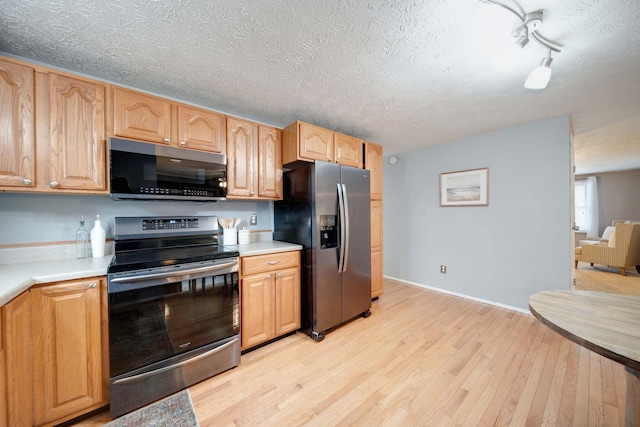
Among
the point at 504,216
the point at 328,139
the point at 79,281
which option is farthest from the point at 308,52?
the point at 504,216

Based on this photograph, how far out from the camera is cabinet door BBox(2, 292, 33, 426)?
114 centimetres

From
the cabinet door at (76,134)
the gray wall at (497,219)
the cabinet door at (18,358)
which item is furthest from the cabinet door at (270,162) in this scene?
the gray wall at (497,219)

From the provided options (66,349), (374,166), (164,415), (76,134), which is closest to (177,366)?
(164,415)

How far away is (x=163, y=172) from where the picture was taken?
1888mm

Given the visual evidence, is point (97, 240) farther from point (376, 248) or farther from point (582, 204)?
point (582, 204)

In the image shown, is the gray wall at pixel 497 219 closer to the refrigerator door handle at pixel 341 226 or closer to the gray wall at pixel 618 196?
the refrigerator door handle at pixel 341 226

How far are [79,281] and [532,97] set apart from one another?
3.90 meters

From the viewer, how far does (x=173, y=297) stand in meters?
1.67

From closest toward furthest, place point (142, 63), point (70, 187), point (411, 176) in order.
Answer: point (70, 187) → point (142, 63) → point (411, 176)

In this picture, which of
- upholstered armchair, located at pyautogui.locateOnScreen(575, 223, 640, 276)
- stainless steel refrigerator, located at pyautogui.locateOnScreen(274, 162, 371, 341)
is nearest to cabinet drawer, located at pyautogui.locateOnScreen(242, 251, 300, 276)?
stainless steel refrigerator, located at pyautogui.locateOnScreen(274, 162, 371, 341)

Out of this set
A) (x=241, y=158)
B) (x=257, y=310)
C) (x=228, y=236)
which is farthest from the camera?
(x=228, y=236)

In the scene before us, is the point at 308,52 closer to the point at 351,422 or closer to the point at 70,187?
the point at 70,187

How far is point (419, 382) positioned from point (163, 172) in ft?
8.45

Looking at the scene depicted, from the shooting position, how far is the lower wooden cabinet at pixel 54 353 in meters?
1.19
